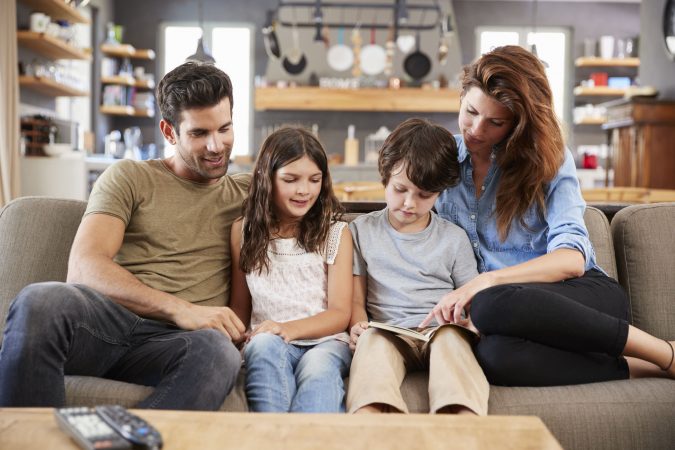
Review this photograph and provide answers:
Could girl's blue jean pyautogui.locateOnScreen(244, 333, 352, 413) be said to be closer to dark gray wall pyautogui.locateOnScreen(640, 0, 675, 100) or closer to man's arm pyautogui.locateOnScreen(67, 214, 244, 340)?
man's arm pyautogui.locateOnScreen(67, 214, 244, 340)

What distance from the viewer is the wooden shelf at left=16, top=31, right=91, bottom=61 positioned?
16.7 feet

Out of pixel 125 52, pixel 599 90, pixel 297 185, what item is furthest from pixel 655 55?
pixel 297 185

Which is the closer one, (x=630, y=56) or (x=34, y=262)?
(x=34, y=262)

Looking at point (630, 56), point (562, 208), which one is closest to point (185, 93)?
point (562, 208)

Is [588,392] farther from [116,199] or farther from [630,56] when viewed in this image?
[630,56]

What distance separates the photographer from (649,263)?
1.99 m

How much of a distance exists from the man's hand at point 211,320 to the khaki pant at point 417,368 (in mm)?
275

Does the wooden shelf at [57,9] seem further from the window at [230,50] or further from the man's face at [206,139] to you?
the man's face at [206,139]

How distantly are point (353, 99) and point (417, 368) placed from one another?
700 cm

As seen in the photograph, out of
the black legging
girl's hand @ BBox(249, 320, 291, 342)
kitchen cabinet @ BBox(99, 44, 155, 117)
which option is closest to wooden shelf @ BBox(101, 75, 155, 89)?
kitchen cabinet @ BBox(99, 44, 155, 117)

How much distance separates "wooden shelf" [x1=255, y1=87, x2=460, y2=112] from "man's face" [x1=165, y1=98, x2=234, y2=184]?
6679 mm

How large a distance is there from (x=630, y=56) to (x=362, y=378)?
8765mm

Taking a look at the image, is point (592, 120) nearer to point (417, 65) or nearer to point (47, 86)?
point (417, 65)

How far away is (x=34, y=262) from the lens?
6.30 ft
